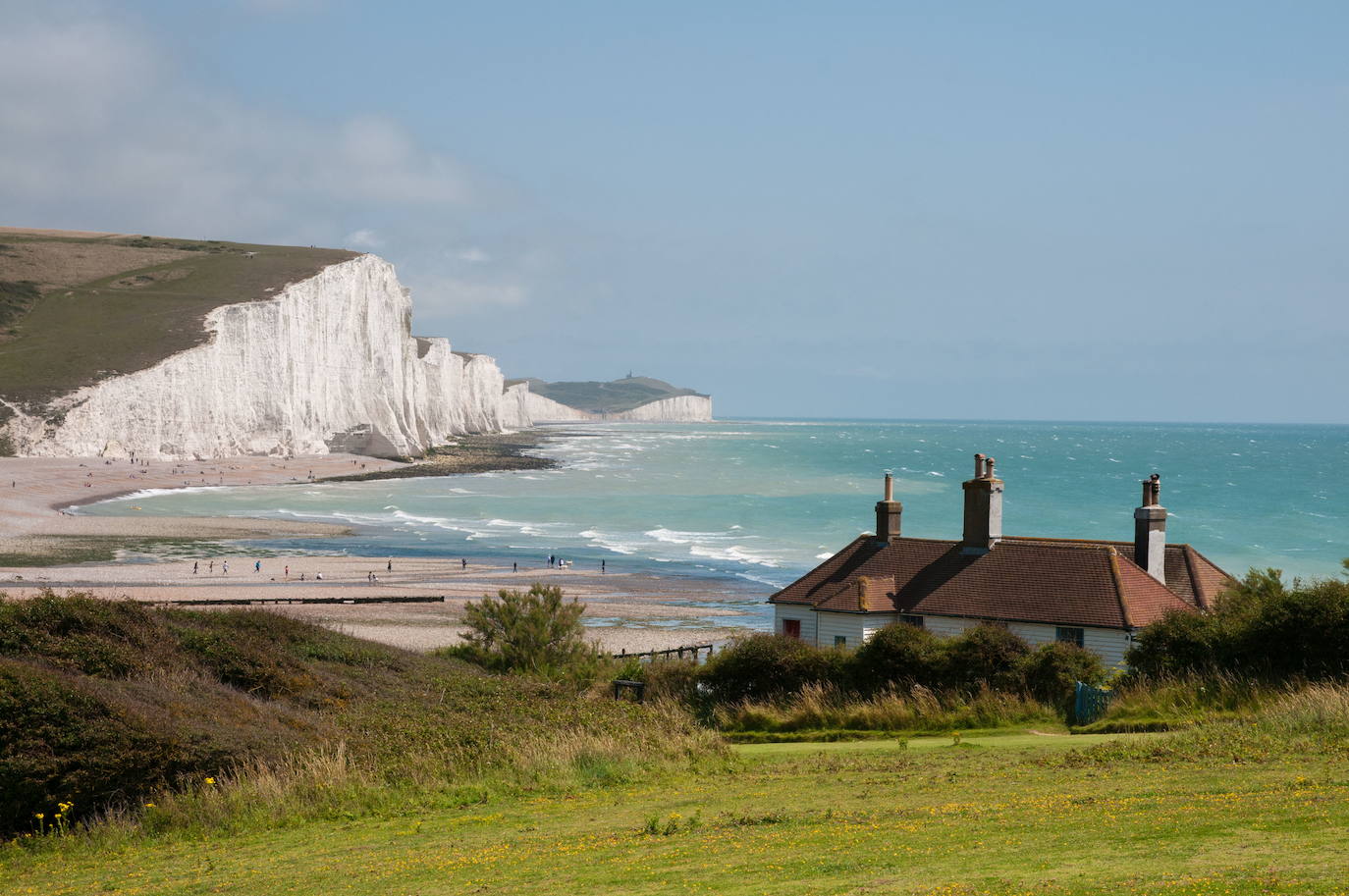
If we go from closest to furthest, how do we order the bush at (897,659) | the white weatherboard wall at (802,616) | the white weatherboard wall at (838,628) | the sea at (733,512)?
1. the bush at (897,659)
2. the white weatherboard wall at (838,628)
3. the white weatherboard wall at (802,616)
4. the sea at (733,512)

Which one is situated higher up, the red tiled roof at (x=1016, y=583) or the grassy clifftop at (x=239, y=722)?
the red tiled roof at (x=1016, y=583)

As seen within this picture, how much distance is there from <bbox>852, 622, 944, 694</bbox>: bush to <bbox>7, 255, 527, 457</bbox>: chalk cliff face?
353 ft

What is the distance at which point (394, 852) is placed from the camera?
11102 millimetres

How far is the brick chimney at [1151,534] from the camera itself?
23969 millimetres

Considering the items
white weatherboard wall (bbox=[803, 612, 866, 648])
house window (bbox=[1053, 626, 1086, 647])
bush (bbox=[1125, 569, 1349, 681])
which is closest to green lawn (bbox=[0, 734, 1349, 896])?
bush (bbox=[1125, 569, 1349, 681])

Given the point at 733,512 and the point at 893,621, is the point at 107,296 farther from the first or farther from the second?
the point at 893,621

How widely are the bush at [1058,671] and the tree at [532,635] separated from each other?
920 cm

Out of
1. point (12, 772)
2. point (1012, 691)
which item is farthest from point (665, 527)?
point (12, 772)

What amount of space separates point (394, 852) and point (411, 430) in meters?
150

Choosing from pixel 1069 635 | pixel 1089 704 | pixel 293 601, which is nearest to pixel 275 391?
pixel 293 601

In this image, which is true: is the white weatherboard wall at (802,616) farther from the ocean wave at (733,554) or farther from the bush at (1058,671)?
the ocean wave at (733,554)

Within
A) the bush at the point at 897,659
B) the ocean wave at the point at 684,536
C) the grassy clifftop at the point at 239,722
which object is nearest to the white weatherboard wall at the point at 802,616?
the bush at the point at 897,659

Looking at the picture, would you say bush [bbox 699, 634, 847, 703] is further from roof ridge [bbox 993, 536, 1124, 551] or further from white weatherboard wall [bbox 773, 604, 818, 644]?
roof ridge [bbox 993, 536, 1124, 551]

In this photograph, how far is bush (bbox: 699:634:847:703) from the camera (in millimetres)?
20922
